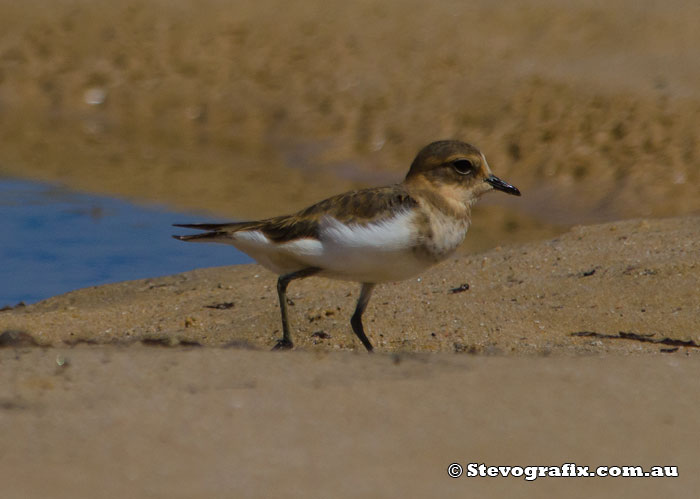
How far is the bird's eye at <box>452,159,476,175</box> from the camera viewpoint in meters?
6.43

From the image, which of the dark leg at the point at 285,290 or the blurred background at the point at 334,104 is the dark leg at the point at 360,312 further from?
the blurred background at the point at 334,104

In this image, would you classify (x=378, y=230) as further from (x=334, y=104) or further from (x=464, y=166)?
(x=334, y=104)

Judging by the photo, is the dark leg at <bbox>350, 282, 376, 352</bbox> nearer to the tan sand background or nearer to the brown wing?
the tan sand background

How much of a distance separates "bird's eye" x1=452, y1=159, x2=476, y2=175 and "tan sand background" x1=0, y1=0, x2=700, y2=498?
3.29ft

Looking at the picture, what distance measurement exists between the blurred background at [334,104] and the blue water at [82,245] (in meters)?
0.05

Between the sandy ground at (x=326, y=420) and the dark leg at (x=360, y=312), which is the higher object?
the dark leg at (x=360, y=312)

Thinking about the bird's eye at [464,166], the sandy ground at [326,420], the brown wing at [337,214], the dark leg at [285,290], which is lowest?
the sandy ground at [326,420]

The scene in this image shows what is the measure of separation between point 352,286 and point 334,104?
5.95 m

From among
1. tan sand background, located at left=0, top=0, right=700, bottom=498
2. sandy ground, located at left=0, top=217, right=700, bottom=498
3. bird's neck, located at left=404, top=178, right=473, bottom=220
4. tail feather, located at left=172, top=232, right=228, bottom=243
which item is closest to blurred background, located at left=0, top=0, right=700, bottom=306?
tan sand background, located at left=0, top=0, right=700, bottom=498

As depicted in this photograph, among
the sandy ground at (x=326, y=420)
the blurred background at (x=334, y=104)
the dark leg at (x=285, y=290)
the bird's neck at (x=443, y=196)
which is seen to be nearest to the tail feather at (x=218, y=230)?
the dark leg at (x=285, y=290)

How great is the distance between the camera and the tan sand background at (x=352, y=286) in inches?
149

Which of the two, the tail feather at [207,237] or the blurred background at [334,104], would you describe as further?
the blurred background at [334,104]

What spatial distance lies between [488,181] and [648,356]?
1656mm

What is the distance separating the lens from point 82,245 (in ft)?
34.8
